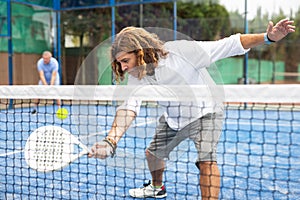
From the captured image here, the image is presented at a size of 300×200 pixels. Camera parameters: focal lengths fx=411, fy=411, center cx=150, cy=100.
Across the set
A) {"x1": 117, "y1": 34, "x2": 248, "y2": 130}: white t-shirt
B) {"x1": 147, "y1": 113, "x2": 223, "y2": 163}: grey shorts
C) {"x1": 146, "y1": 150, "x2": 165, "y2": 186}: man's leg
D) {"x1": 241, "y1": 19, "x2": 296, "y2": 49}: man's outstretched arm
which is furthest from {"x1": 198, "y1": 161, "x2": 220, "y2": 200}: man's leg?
{"x1": 241, "y1": 19, "x2": 296, "y2": 49}: man's outstretched arm

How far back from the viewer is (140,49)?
6.53ft

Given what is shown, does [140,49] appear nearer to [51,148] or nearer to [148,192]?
[51,148]

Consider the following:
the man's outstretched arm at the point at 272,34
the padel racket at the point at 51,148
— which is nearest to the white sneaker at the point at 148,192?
the padel racket at the point at 51,148

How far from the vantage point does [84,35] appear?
34.9 ft

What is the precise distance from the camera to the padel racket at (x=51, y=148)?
2.25 meters

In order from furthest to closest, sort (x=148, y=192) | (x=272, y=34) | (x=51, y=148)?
(x=148, y=192) → (x=51, y=148) → (x=272, y=34)

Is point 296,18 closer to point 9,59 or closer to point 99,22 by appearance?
point 99,22

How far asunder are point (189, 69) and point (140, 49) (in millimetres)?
273

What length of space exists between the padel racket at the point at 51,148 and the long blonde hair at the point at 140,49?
46cm

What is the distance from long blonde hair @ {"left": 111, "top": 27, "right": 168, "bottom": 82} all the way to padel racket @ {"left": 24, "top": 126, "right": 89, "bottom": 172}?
0.46 m

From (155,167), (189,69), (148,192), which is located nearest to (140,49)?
(189,69)

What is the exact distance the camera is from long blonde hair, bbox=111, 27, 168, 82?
6.53 ft

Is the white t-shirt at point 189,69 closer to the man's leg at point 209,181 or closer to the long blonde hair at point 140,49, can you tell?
the long blonde hair at point 140,49

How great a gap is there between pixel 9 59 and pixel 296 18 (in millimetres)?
8027
